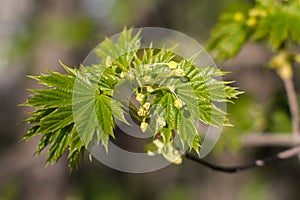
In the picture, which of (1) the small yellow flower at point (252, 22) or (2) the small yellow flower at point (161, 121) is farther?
(1) the small yellow flower at point (252, 22)

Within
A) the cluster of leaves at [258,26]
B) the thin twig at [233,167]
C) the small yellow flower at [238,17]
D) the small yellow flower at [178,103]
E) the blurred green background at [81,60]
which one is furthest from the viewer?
the blurred green background at [81,60]

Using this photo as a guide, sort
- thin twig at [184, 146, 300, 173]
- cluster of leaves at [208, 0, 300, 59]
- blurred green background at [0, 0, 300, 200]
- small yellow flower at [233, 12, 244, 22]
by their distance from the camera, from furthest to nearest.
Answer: blurred green background at [0, 0, 300, 200], small yellow flower at [233, 12, 244, 22], cluster of leaves at [208, 0, 300, 59], thin twig at [184, 146, 300, 173]

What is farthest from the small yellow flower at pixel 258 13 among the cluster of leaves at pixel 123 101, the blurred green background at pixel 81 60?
the blurred green background at pixel 81 60

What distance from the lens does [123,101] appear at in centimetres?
97

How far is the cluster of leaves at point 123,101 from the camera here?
3.08 ft

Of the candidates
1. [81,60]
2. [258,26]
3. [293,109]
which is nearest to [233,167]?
[258,26]

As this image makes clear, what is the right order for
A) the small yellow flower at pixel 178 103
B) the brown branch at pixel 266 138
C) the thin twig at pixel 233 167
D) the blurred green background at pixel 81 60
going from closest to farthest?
the small yellow flower at pixel 178 103, the thin twig at pixel 233 167, the brown branch at pixel 266 138, the blurred green background at pixel 81 60

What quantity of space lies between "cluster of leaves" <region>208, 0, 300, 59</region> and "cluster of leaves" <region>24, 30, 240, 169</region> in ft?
1.82

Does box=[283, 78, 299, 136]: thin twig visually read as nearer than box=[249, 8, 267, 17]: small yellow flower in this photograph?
No

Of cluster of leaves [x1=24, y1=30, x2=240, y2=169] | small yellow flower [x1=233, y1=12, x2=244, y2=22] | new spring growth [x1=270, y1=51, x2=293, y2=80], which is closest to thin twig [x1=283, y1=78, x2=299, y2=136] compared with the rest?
new spring growth [x1=270, y1=51, x2=293, y2=80]

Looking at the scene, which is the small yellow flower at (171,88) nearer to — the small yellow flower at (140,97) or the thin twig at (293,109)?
the small yellow flower at (140,97)

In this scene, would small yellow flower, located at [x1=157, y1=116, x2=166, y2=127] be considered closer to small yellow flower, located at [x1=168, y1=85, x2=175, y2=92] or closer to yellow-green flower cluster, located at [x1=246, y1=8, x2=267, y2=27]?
small yellow flower, located at [x1=168, y1=85, x2=175, y2=92]

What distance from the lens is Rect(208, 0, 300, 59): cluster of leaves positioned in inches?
57.4

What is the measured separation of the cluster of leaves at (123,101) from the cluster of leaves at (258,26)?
0.56 m
